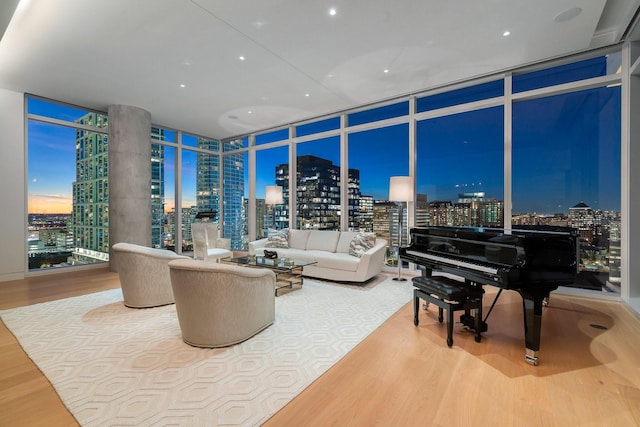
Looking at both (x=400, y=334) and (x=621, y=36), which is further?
(x=621, y=36)

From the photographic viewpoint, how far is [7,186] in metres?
4.96

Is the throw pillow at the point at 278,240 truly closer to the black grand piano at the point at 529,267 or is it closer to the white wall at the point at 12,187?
the black grand piano at the point at 529,267

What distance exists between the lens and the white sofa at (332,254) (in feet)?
14.9

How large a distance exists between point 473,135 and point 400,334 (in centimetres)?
372

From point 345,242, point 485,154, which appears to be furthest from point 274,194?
point 485,154

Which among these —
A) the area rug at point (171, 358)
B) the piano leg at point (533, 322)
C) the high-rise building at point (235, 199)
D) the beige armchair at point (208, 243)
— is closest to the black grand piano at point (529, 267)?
the piano leg at point (533, 322)

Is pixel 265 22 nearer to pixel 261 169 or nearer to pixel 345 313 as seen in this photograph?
pixel 345 313

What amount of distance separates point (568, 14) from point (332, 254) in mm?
4223

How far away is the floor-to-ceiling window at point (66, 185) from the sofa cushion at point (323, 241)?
A: 4257 millimetres

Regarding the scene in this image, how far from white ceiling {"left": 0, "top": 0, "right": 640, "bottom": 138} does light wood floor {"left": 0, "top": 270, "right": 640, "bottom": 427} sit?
10.7 feet

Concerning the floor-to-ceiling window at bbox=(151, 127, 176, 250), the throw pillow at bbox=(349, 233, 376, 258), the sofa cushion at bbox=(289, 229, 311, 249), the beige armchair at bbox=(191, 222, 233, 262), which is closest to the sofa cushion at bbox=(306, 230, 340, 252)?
the sofa cushion at bbox=(289, 229, 311, 249)

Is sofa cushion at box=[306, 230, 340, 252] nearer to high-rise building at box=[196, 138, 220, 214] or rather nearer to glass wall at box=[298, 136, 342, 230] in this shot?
glass wall at box=[298, 136, 342, 230]

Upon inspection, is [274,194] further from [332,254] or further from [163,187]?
[163,187]

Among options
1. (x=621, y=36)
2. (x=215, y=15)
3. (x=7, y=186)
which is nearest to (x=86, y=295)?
(x=7, y=186)
